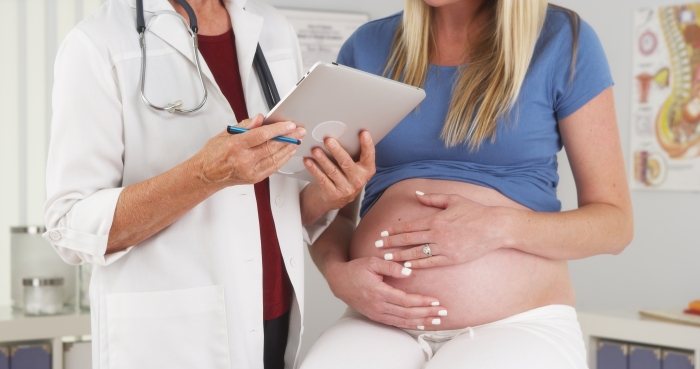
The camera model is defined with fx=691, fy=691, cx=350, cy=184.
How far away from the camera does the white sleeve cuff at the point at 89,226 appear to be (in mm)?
989

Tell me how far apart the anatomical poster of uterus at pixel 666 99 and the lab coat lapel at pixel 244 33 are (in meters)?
2.13

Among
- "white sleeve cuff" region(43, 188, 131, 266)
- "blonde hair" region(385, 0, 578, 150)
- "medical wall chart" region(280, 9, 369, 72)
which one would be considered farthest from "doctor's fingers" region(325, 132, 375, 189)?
"medical wall chart" region(280, 9, 369, 72)

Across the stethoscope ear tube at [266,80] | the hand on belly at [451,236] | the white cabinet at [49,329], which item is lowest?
the white cabinet at [49,329]

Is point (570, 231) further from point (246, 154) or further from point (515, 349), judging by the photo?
point (246, 154)

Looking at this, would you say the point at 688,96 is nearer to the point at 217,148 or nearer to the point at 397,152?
the point at 397,152

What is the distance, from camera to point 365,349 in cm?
108

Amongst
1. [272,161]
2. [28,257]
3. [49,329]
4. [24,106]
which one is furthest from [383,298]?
[24,106]

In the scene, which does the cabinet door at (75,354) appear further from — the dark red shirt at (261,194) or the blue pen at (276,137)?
the blue pen at (276,137)

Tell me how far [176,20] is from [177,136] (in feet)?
0.62

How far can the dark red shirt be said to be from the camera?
1.15m

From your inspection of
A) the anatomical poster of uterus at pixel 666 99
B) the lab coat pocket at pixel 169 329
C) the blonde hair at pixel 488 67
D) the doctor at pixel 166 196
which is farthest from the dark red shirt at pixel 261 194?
the anatomical poster of uterus at pixel 666 99

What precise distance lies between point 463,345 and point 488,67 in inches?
20.4

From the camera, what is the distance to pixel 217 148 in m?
0.93

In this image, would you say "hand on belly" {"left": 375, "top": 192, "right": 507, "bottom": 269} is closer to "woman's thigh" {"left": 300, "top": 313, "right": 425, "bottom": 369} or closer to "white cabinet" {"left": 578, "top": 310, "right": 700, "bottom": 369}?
"woman's thigh" {"left": 300, "top": 313, "right": 425, "bottom": 369}
